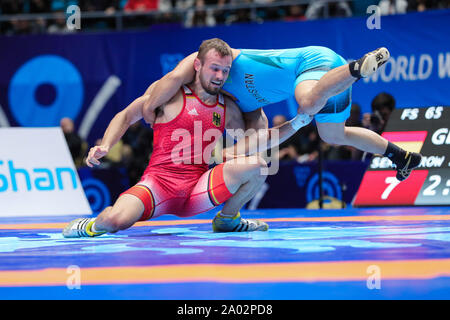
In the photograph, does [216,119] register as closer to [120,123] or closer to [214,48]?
[214,48]

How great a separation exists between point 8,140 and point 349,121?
11.6ft

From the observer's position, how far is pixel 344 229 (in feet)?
12.6

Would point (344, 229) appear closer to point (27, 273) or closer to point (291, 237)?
point (291, 237)

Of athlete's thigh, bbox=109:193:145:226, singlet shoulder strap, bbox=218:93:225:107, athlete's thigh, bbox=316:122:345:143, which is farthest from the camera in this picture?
athlete's thigh, bbox=316:122:345:143

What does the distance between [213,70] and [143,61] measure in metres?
5.92

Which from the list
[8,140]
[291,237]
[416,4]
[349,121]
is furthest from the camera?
[416,4]

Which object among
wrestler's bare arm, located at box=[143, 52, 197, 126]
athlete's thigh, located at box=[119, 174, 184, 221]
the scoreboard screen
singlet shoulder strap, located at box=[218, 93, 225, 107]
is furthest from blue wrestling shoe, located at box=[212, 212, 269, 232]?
the scoreboard screen

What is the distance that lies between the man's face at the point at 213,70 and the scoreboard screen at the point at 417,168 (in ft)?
9.96

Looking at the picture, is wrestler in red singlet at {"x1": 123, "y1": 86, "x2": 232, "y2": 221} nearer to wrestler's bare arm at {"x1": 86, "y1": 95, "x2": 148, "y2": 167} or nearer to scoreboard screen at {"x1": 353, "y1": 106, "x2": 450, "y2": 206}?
wrestler's bare arm at {"x1": 86, "y1": 95, "x2": 148, "y2": 167}

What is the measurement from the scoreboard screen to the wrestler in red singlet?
288 cm

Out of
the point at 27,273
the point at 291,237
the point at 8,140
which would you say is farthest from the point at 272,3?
the point at 27,273

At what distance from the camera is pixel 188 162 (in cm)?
372

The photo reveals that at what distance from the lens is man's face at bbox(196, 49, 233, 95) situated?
140 inches

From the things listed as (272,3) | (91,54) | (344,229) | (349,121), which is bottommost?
(344,229)
